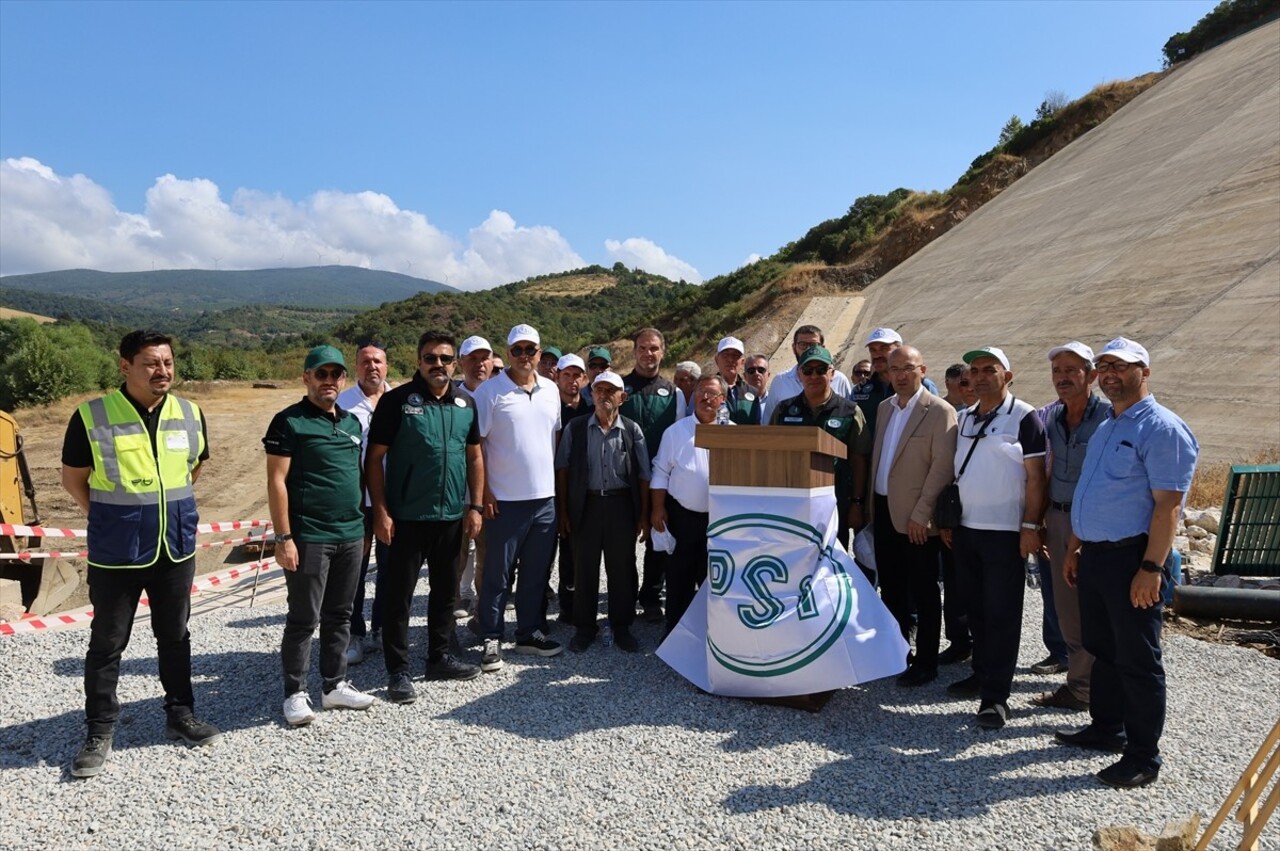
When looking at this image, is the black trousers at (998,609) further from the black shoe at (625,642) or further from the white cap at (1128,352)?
the black shoe at (625,642)

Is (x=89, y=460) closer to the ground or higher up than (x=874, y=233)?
closer to the ground

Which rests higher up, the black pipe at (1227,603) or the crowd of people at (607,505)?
the crowd of people at (607,505)

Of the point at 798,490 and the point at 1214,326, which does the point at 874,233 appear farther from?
the point at 798,490

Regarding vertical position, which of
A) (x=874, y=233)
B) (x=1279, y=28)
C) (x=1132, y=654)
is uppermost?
(x=1279, y=28)

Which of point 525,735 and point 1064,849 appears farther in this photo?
point 525,735

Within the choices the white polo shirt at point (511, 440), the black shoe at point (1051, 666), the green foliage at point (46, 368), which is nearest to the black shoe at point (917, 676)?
the black shoe at point (1051, 666)

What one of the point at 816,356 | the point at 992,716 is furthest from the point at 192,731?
the point at 992,716

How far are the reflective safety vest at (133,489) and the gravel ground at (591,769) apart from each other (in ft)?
3.63

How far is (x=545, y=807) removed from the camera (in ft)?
12.1

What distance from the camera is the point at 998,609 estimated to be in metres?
4.62

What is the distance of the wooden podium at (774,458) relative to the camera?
4637mm

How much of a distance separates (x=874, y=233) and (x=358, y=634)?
35100mm

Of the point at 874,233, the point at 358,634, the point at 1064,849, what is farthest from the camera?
the point at 874,233

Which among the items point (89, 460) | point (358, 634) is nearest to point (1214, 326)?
point (358, 634)
